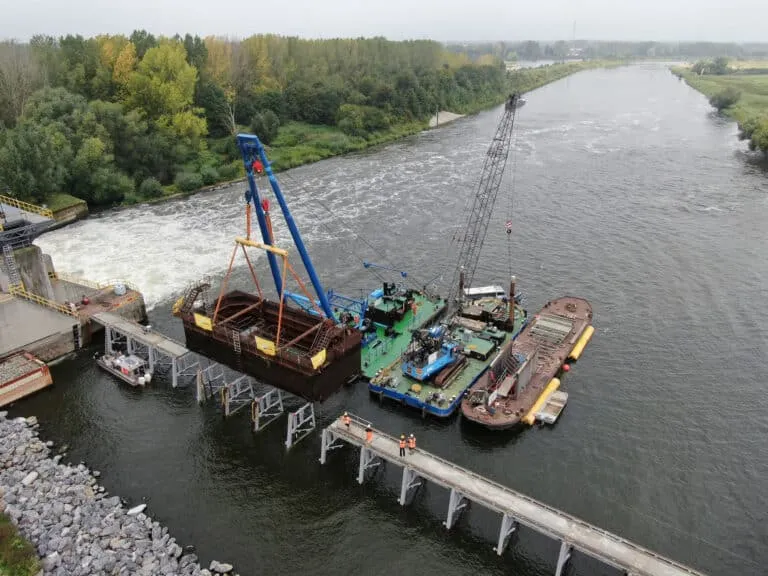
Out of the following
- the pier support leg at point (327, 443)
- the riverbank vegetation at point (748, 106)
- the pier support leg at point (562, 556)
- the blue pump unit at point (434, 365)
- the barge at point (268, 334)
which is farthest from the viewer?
the riverbank vegetation at point (748, 106)

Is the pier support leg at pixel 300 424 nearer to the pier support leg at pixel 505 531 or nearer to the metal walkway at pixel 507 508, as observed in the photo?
the metal walkway at pixel 507 508

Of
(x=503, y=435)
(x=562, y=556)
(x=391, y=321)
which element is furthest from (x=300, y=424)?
(x=562, y=556)

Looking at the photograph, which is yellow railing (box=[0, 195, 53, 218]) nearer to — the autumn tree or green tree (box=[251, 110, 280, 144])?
the autumn tree

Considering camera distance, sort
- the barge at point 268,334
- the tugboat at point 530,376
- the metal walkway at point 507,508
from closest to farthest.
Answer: the metal walkway at point 507,508 → the barge at point 268,334 → the tugboat at point 530,376

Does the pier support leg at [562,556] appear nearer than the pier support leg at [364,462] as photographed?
Yes

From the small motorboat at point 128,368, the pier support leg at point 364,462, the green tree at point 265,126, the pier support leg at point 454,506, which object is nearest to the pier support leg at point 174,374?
the small motorboat at point 128,368

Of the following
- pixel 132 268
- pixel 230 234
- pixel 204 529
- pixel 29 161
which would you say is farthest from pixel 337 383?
pixel 29 161

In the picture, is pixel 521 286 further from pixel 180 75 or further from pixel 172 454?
pixel 180 75
